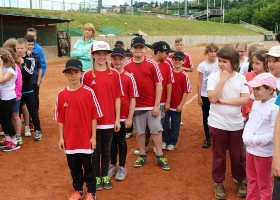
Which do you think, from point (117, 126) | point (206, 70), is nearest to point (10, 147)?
point (117, 126)

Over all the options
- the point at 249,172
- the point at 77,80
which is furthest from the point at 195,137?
the point at 77,80

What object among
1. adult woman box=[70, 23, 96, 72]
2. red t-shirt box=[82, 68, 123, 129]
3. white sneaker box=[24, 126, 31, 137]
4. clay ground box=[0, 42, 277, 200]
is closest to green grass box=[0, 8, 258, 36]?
white sneaker box=[24, 126, 31, 137]

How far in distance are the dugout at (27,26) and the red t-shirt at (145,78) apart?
2061 cm

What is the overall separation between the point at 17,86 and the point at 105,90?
8.78 ft

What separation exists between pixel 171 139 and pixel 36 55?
3.35 metres

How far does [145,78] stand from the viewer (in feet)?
16.4

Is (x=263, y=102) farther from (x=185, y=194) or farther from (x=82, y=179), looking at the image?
(x=82, y=179)

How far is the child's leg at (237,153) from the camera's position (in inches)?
163

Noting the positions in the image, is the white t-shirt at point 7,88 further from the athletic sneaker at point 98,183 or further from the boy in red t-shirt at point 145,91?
the athletic sneaker at point 98,183

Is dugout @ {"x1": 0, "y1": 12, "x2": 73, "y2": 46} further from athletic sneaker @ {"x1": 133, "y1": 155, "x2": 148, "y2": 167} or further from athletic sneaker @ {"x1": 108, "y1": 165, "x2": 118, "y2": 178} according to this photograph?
athletic sneaker @ {"x1": 108, "y1": 165, "x2": 118, "y2": 178}

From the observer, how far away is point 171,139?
20.5 feet

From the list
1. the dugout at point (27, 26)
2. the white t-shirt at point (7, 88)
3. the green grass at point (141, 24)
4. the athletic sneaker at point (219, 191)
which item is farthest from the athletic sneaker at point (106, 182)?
the green grass at point (141, 24)

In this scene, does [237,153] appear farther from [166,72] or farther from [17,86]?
[17,86]

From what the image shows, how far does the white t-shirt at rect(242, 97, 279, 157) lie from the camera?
328 cm
